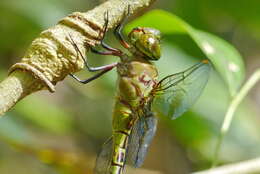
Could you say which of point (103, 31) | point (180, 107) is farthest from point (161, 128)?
point (103, 31)

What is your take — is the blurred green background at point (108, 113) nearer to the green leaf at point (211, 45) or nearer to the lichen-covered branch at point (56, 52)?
the green leaf at point (211, 45)

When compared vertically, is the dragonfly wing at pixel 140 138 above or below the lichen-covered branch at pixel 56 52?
below

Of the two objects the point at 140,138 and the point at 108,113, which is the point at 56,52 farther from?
the point at 108,113

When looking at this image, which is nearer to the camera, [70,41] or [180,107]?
[70,41]

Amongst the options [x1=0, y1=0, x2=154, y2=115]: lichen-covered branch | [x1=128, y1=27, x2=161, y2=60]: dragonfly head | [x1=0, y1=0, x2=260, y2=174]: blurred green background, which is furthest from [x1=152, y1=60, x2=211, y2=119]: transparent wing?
[x1=0, y1=0, x2=260, y2=174]: blurred green background

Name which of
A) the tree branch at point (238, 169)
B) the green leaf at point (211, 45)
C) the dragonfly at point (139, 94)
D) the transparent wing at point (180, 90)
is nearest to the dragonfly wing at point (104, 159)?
the dragonfly at point (139, 94)

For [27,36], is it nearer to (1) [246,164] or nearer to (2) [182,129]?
(2) [182,129]
